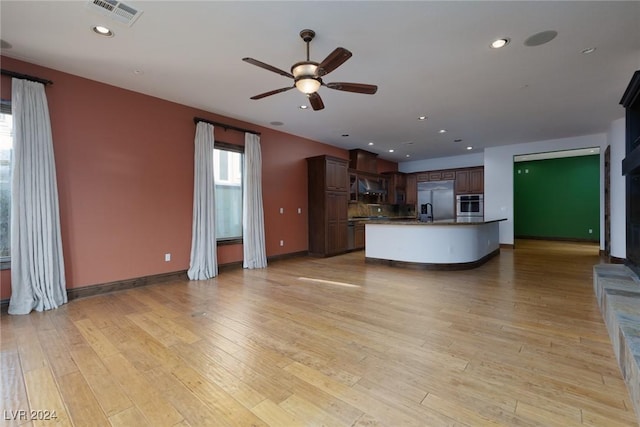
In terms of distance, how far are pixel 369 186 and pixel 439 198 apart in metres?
2.60

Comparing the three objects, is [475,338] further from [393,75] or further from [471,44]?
[393,75]

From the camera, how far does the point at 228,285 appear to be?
455 cm

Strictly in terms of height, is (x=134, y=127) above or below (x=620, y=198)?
above

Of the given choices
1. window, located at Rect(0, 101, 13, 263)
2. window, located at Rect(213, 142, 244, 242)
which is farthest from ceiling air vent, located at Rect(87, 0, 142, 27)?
window, located at Rect(213, 142, 244, 242)

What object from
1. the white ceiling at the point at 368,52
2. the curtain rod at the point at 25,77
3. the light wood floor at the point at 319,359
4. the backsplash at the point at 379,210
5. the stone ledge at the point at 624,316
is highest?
the white ceiling at the point at 368,52

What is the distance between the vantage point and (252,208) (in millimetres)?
5848

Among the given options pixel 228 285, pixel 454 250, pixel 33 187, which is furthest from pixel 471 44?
pixel 33 187

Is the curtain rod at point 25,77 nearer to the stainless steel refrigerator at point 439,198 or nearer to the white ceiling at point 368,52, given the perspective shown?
the white ceiling at point 368,52

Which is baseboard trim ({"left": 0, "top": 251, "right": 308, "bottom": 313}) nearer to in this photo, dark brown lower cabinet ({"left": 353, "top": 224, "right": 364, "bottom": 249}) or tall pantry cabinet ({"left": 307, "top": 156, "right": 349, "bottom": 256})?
tall pantry cabinet ({"left": 307, "top": 156, "right": 349, "bottom": 256})

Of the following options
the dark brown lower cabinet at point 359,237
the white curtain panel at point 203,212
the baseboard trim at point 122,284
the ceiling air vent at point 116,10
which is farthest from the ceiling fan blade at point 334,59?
the dark brown lower cabinet at point 359,237

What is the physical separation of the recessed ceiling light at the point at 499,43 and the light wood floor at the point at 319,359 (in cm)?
288

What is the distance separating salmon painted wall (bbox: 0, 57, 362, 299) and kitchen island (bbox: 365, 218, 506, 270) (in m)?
3.24

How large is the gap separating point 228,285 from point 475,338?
343 cm

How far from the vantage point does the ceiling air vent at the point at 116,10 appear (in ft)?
8.13
